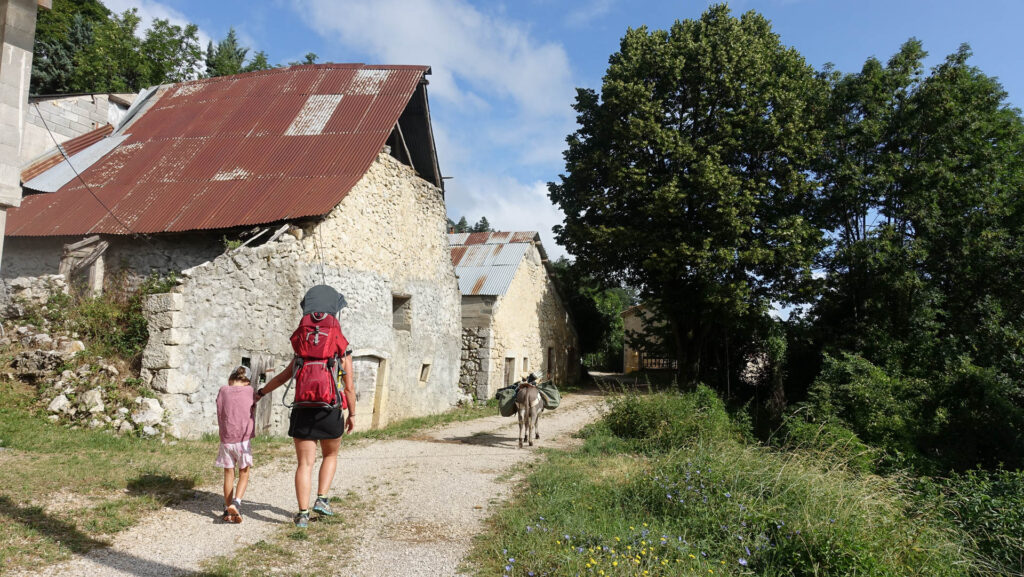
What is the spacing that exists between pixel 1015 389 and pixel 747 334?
715 centimetres

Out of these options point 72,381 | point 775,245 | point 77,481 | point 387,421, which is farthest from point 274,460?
point 775,245

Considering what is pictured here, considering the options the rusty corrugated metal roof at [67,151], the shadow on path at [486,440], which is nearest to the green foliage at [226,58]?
the rusty corrugated metal roof at [67,151]

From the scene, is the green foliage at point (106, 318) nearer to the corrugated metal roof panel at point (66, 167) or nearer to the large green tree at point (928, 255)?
the corrugated metal roof panel at point (66, 167)

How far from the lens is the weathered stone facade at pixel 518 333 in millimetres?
17891

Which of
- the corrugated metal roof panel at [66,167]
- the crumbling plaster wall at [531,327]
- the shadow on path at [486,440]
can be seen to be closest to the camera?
Result: the shadow on path at [486,440]

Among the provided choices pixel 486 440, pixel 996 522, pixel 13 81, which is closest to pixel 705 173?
pixel 486 440

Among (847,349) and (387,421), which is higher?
(847,349)

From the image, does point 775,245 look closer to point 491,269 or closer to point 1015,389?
point 1015,389

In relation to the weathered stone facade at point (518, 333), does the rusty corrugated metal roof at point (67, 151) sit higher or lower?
higher

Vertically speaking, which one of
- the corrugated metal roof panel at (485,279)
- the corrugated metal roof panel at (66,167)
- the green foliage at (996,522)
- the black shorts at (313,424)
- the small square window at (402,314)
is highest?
the corrugated metal roof panel at (66,167)

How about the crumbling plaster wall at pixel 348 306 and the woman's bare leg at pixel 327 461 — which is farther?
the crumbling plaster wall at pixel 348 306

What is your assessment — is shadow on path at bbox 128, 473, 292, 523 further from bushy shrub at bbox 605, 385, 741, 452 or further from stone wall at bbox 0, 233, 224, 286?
bushy shrub at bbox 605, 385, 741, 452

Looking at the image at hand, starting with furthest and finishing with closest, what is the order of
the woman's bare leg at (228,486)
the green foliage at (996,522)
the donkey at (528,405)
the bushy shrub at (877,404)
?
the bushy shrub at (877,404) < the donkey at (528,405) < the green foliage at (996,522) < the woman's bare leg at (228,486)

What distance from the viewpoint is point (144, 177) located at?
41.5 ft
